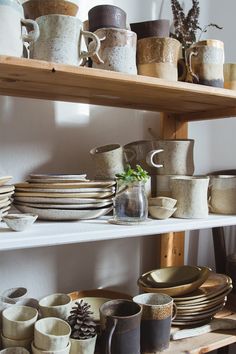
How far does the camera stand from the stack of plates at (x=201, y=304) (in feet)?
3.38

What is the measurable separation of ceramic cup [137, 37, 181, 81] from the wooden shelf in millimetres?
39

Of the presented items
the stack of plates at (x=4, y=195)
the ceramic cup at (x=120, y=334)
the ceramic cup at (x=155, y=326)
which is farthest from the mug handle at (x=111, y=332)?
the stack of plates at (x=4, y=195)

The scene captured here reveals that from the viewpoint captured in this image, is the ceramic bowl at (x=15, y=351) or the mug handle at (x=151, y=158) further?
the mug handle at (x=151, y=158)

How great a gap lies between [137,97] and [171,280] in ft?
1.72

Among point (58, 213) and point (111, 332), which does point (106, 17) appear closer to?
point (58, 213)

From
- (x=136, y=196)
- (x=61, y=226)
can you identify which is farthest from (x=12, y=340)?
(x=136, y=196)

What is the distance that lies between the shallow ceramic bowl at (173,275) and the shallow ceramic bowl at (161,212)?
0.77 ft

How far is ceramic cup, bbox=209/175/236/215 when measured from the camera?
1.04m

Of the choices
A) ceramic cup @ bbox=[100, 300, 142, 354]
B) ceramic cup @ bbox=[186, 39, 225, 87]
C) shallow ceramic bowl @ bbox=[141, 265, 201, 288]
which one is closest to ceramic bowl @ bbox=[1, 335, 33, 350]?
ceramic cup @ bbox=[100, 300, 142, 354]

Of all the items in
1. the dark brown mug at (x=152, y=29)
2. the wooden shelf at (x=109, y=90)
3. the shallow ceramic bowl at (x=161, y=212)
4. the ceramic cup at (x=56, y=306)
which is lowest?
the ceramic cup at (x=56, y=306)

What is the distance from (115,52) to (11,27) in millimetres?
217

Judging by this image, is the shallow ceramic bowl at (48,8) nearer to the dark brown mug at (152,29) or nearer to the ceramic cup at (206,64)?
the dark brown mug at (152,29)

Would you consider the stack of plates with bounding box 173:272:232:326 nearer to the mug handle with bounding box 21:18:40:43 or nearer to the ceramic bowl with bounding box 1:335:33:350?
the ceramic bowl with bounding box 1:335:33:350

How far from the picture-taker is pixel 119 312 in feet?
3.10
